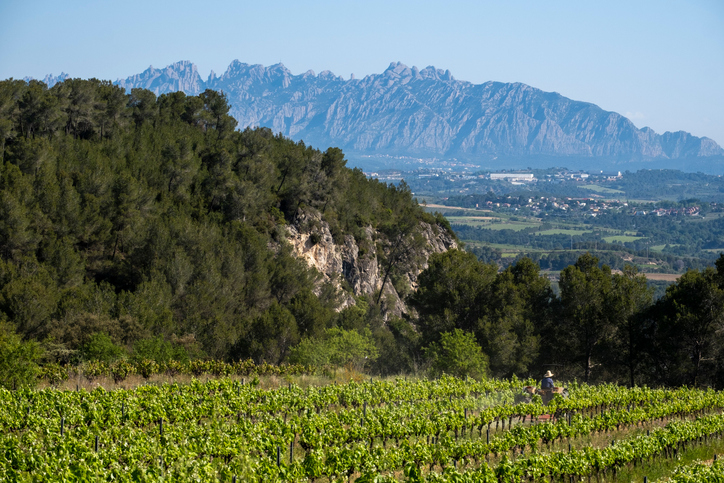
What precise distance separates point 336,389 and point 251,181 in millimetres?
33460

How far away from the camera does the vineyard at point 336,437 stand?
40.0 feet

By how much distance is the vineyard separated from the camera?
1218cm

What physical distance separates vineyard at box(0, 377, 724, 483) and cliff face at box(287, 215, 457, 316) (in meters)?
32.9

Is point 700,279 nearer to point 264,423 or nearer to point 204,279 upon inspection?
point 264,423

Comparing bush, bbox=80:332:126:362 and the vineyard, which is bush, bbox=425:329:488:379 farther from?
bush, bbox=80:332:126:362

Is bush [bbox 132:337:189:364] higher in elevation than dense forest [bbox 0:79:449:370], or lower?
lower

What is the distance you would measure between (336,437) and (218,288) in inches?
1003

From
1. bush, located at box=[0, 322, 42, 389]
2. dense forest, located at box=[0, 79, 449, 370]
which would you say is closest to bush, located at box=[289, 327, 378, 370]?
dense forest, located at box=[0, 79, 449, 370]

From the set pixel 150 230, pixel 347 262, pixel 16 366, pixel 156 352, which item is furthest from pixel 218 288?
pixel 347 262

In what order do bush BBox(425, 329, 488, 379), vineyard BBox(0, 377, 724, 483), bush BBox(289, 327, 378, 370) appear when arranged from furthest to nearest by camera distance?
1. bush BBox(289, 327, 378, 370)
2. bush BBox(425, 329, 488, 379)
3. vineyard BBox(0, 377, 724, 483)

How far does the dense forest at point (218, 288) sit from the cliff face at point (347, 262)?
3.09 metres

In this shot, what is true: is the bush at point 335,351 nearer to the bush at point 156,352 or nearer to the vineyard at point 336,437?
the bush at point 156,352

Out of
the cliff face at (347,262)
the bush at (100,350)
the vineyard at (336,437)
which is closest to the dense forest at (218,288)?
the bush at (100,350)

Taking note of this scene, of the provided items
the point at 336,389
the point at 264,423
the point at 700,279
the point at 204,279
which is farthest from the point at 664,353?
the point at 204,279
